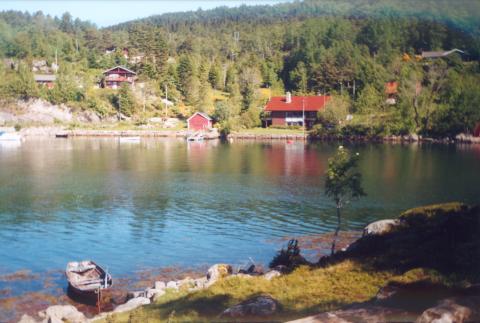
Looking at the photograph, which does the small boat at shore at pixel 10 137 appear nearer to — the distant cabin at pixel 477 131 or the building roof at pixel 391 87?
the building roof at pixel 391 87

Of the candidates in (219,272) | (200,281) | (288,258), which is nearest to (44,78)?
(288,258)

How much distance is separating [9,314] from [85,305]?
2.34m

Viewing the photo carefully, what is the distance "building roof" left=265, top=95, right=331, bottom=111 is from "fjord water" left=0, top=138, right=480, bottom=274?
66.2 ft

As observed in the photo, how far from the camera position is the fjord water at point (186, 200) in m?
23.1

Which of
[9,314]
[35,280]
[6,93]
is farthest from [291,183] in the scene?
[6,93]

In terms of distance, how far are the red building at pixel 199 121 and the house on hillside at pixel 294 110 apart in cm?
901

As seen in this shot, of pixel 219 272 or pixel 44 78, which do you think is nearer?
pixel 219 272

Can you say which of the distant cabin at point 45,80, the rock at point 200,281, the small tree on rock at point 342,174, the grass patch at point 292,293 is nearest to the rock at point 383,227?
the small tree on rock at point 342,174

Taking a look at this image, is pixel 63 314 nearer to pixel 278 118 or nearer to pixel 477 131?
pixel 477 131

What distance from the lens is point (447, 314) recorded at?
8.32 metres

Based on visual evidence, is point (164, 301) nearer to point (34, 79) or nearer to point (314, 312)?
point (314, 312)

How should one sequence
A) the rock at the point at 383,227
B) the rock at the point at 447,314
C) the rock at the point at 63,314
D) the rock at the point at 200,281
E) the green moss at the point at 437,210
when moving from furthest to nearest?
the rock at the point at 383,227 < the green moss at the point at 437,210 < the rock at the point at 200,281 < the rock at the point at 63,314 < the rock at the point at 447,314

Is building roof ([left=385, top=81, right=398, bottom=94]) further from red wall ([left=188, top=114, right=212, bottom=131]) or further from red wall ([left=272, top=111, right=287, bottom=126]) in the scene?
red wall ([left=188, top=114, right=212, bottom=131])

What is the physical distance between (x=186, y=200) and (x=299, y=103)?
157 ft
